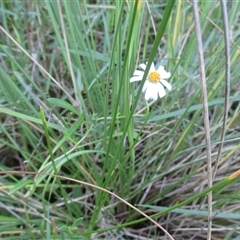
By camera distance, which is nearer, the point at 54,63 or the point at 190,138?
the point at 190,138

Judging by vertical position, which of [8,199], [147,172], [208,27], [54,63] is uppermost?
[208,27]

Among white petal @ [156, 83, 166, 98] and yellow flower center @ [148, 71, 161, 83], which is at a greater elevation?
yellow flower center @ [148, 71, 161, 83]

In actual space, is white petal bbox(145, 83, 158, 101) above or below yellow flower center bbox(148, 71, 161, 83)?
below

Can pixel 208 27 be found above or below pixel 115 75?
above

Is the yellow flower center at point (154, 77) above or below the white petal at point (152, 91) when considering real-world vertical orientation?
above

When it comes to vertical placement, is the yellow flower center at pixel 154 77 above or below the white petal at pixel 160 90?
above

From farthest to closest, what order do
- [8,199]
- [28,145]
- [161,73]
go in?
A: [28,145], [8,199], [161,73]

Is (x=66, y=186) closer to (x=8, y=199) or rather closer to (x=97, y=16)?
(x=8, y=199)

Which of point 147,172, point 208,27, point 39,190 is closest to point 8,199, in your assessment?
point 39,190
